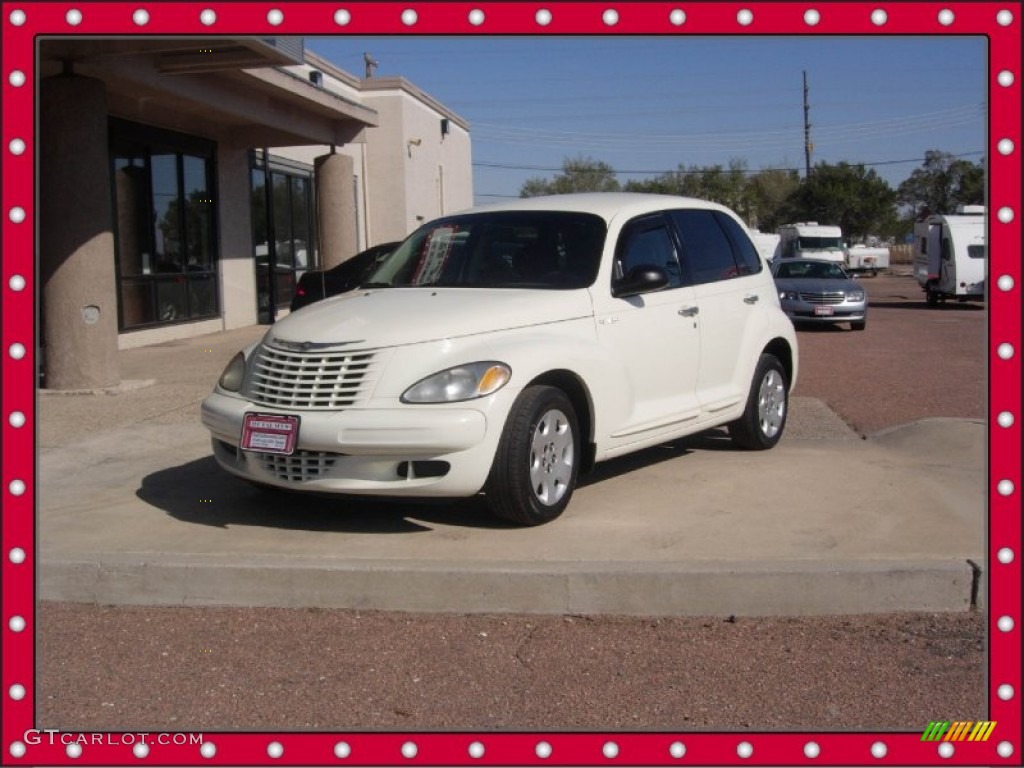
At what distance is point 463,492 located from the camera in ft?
18.3

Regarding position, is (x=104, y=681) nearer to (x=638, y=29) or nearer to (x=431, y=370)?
(x=431, y=370)

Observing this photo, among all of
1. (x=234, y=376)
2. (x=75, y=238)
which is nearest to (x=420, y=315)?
(x=234, y=376)

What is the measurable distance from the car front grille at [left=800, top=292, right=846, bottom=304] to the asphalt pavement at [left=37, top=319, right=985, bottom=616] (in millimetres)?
13937

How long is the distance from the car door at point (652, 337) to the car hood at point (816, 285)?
15579mm

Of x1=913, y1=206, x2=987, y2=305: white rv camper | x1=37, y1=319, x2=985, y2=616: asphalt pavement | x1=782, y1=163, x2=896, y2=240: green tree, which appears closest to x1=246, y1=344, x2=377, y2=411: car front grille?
x1=37, y1=319, x2=985, y2=616: asphalt pavement

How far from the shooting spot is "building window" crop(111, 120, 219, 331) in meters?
16.0

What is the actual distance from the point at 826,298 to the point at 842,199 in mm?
38909

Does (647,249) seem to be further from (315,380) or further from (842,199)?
(842,199)

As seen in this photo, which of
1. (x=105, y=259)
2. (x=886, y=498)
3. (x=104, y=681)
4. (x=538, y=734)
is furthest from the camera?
(x=105, y=259)

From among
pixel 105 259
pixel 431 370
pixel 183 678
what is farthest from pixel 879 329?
pixel 183 678

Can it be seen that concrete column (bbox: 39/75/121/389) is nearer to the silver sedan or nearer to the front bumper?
the front bumper

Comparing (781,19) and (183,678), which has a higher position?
(781,19)

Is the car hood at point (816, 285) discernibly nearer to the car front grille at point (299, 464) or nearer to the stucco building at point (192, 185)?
the stucco building at point (192, 185)

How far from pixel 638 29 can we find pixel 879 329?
21.0 meters
